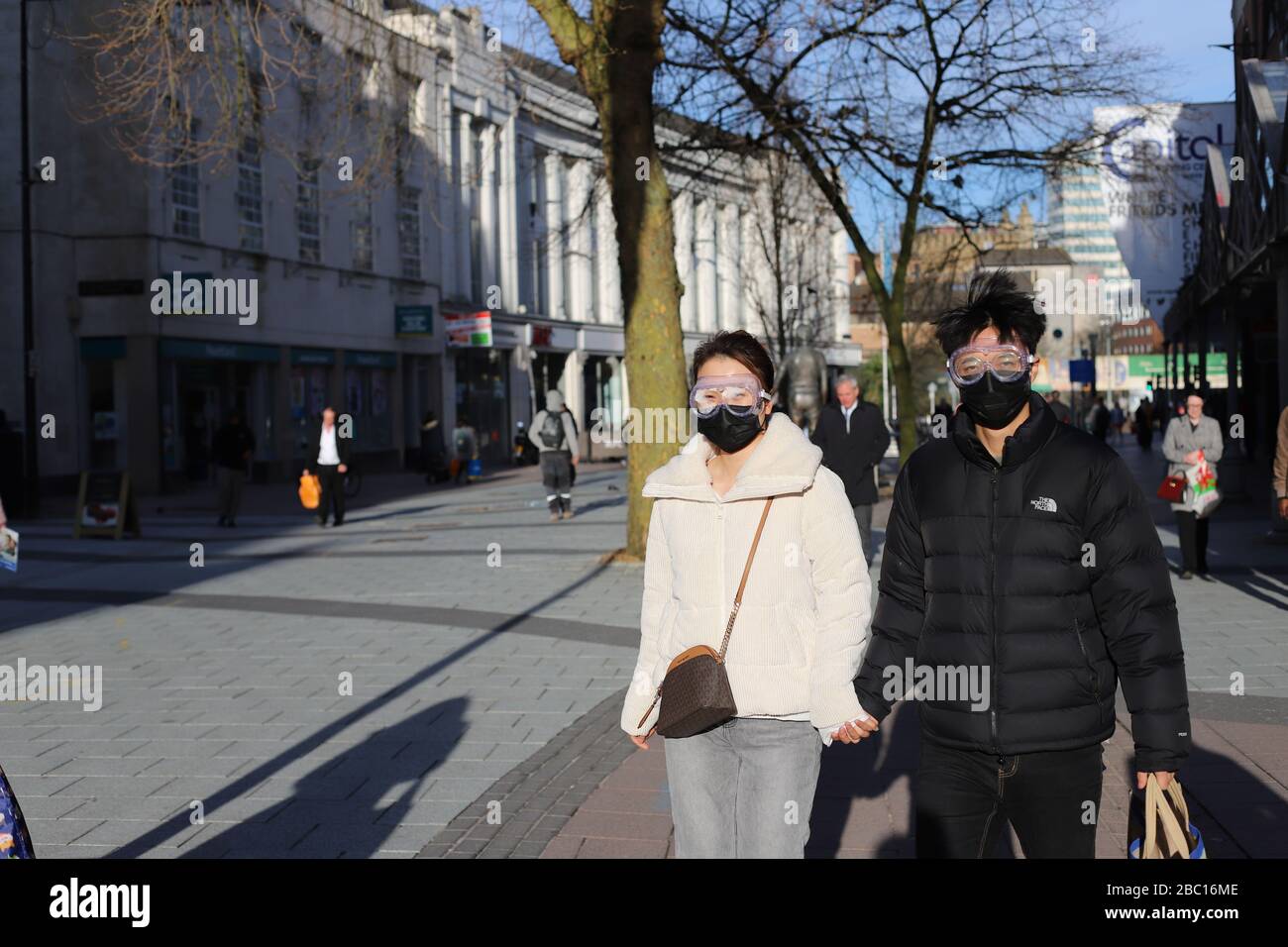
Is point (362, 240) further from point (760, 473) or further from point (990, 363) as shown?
point (990, 363)

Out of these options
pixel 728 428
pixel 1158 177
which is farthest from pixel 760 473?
pixel 1158 177

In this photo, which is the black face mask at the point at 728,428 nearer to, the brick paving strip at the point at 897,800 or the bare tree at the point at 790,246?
the brick paving strip at the point at 897,800

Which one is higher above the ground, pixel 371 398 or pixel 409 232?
pixel 409 232

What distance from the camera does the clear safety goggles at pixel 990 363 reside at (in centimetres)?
336

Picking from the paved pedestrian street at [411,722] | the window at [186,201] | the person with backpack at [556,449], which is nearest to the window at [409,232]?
the window at [186,201]

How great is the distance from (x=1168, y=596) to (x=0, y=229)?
29.6 m

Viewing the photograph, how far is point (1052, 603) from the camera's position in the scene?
3254mm

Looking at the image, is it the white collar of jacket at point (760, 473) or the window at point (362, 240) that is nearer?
the white collar of jacket at point (760, 473)

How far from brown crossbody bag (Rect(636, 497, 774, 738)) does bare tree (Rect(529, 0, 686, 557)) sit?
A: 10.8m

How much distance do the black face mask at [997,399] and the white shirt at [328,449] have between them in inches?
716

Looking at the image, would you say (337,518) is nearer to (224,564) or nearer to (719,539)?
(224,564)

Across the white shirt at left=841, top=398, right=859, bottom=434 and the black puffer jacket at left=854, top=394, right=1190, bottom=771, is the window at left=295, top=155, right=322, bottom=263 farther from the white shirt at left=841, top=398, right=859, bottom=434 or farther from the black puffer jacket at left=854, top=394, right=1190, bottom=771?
the black puffer jacket at left=854, top=394, right=1190, bottom=771

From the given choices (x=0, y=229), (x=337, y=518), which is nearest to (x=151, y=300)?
(x=0, y=229)

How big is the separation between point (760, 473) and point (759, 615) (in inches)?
13.5
